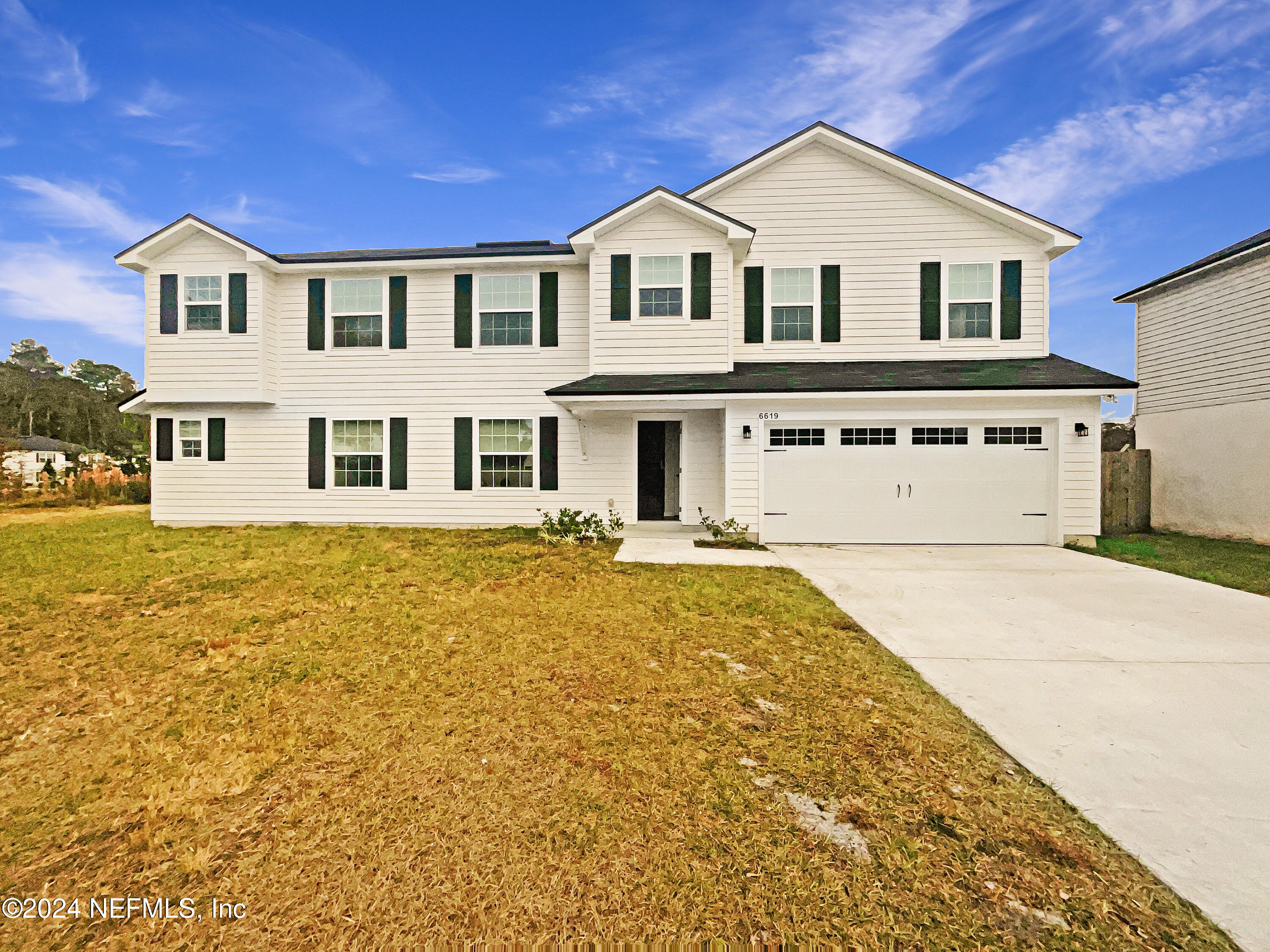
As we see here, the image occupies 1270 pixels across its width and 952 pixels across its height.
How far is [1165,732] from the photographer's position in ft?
10.2

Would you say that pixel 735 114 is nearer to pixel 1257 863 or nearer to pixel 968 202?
pixel 968 202

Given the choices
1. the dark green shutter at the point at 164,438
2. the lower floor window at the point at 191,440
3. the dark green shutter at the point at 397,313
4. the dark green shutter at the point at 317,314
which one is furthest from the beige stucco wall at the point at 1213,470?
the dark green shutter at the point at 164,438

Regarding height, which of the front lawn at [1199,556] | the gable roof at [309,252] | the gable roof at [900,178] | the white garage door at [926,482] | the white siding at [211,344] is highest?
the gable roof at [900,178]

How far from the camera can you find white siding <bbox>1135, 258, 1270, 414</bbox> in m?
10.3

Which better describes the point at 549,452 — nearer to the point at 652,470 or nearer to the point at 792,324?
the point at 652,470

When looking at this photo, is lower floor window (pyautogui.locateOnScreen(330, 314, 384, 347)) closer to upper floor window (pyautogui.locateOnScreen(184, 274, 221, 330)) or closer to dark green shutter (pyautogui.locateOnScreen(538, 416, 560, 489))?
upper floor window (pyautogui.locateOnScreen(184, 274, 221, 330))

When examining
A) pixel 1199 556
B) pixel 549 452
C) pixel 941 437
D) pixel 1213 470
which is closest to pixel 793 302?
pixel 941 437

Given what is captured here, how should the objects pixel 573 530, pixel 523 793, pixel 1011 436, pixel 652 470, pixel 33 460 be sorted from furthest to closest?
pixel 33 460 < pixel 652 470 < pixel 573 530 < pixel 1011 436 < pixel 523 793

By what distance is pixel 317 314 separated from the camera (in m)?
11.5

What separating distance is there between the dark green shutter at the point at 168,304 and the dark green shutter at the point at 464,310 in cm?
595

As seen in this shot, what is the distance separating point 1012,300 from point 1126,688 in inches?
380

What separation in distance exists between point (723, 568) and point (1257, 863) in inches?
215

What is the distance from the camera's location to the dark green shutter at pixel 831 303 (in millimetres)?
10945

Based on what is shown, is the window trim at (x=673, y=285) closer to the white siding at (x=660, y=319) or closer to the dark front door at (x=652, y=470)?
the white siding at (x=660, y=319)
